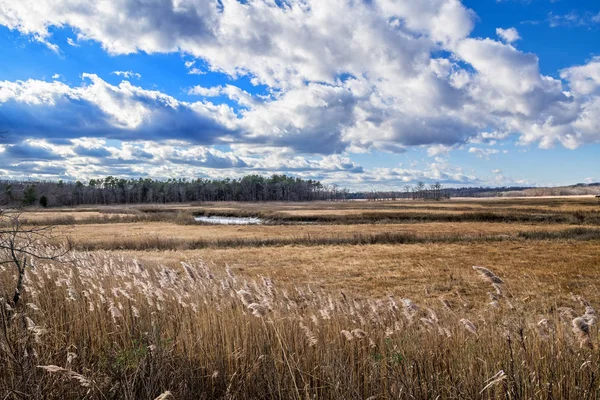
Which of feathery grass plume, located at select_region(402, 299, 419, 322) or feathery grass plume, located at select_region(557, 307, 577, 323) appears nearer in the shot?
feathery grass plume, located at select_region(402, 299, 419, 322)

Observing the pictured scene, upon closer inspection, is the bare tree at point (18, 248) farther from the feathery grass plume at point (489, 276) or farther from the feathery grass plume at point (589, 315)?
the feathery grass plume at point (589, 315)

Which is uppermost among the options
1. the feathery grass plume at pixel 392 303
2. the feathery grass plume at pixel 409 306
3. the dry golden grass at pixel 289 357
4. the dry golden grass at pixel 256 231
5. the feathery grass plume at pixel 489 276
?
the feathery grass plume at pixel 489 276

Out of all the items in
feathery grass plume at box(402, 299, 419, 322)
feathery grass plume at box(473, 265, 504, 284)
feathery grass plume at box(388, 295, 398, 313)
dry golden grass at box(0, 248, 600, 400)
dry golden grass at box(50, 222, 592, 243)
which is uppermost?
feathery grass plume at box(473, 265, 504, 284)

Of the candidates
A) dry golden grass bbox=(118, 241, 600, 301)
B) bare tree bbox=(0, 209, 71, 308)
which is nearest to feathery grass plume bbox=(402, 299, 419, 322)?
bare tree bbox=(0, 209, 71, 308)

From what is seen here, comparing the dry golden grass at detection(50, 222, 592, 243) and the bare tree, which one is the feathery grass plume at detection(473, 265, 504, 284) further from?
the dry golden grass at detection(50, 222, 592, 243)

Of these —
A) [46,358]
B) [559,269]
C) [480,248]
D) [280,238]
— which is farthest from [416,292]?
[280,238]

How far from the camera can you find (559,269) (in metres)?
24.0

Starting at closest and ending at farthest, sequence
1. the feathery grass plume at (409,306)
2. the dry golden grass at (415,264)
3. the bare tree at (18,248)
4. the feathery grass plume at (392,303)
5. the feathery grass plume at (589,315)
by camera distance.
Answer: the feathery grass plume at (589,315) → the feathery grass plume at (409,306) → the bare tree at (18,248) → the feathery grass plume at (392,303) → the dry golden grass at (415,264)

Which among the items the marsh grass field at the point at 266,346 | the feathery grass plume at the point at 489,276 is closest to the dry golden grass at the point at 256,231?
the marsh grass field at the point at 266,346

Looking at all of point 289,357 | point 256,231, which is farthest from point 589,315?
point 256,231

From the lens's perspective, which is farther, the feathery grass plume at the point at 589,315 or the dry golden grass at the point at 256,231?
the dry golden grass at the point at 256,231

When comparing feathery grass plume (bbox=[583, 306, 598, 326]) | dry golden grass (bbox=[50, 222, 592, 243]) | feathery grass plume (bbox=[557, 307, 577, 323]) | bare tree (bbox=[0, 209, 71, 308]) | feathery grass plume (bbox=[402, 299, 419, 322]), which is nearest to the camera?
feathery grass plume (bbox=[583, 306, 598, 326])

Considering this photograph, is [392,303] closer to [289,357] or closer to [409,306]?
[409,306]

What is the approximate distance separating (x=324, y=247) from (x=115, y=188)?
621ft
